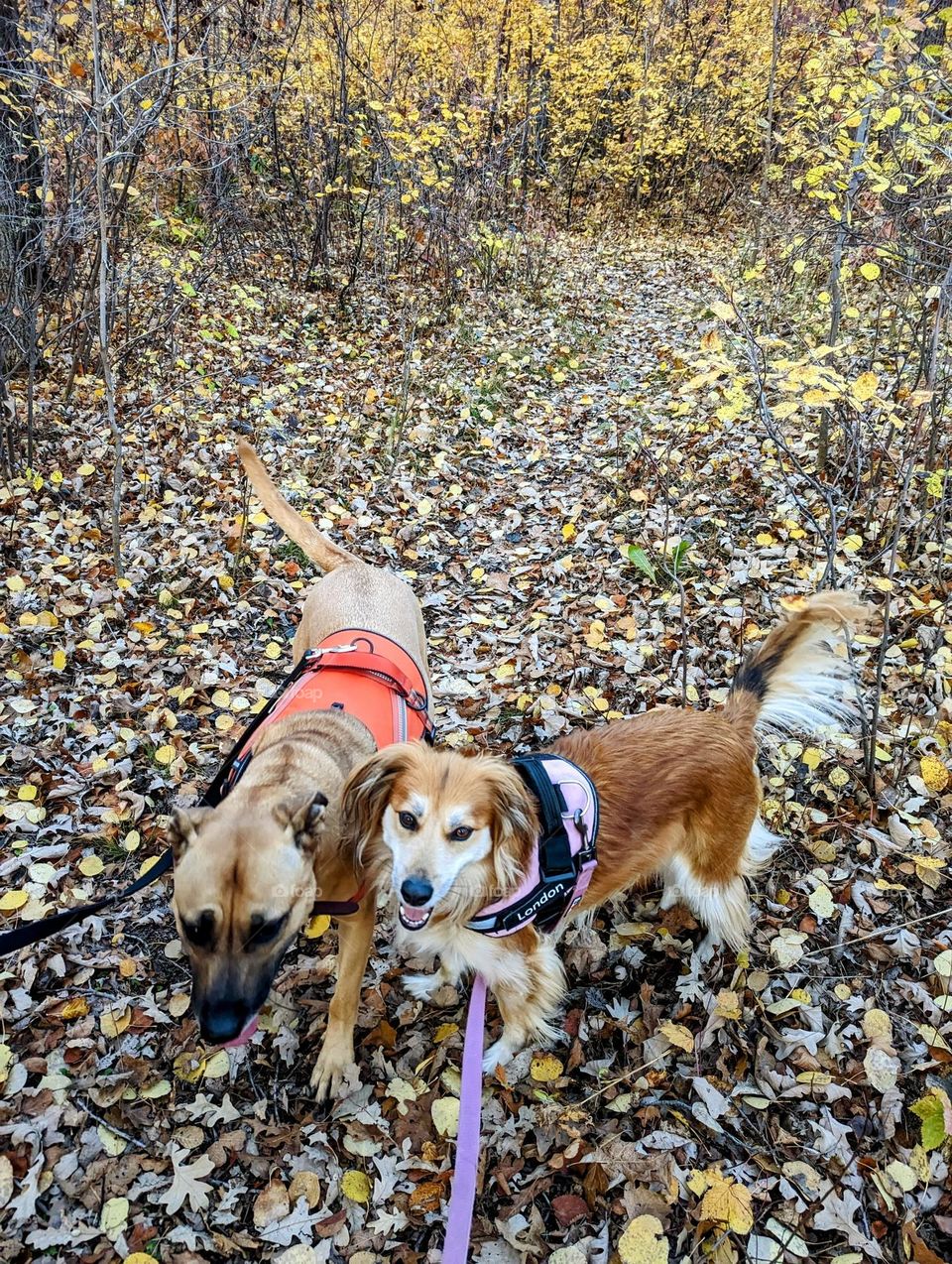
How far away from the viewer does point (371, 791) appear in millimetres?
2752

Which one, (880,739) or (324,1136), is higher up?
(880,739)

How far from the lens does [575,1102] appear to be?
2867mm

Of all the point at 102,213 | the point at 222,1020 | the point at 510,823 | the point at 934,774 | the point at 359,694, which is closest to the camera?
the point at 222,1020

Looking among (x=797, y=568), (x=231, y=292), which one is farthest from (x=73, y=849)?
(x=231, y=292)

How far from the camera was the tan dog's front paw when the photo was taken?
2910 millimetres

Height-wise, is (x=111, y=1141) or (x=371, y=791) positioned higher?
(x=371, y=791)

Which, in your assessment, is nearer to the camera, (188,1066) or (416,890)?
(416,890)

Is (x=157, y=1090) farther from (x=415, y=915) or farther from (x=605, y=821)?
(x=605, y=821)

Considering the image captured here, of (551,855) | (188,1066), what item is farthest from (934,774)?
(188,1066)

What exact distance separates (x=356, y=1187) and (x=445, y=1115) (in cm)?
41

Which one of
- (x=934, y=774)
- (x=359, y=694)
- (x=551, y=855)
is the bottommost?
(x=934, y=774)

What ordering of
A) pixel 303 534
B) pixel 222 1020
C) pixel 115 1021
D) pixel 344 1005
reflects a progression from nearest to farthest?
1. pixel 222 1020
2. pixel 344 1005
3. pixel 115 1021
4. pixel 303 534

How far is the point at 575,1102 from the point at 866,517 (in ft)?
14.6

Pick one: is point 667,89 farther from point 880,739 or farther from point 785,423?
point 880,739
